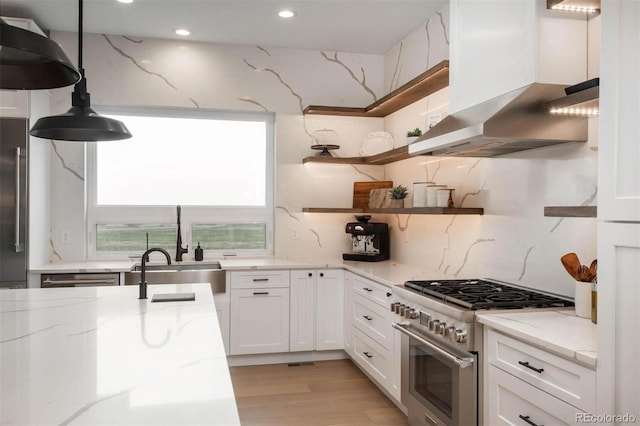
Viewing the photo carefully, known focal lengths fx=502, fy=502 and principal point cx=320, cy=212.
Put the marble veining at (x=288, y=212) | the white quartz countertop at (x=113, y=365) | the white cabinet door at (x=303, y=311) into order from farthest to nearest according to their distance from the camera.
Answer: the marble veining at (x=288, y=212) < the white cabinet door at (x=303, y=311) < the white quartz countertop at (x=113, y=365)

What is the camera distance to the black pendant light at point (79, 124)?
2.29 metres

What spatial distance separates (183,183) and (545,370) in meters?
3.63

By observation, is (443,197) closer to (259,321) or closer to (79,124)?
(259,321)

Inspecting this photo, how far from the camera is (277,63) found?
4.71 m

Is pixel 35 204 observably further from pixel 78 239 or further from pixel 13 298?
pixel 13 298

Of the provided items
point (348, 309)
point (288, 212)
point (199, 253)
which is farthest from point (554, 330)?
point (199, 253)

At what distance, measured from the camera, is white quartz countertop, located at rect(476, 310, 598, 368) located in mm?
1691

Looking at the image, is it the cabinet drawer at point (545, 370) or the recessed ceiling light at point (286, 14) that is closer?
the cabinet drawer at point (545, 370)

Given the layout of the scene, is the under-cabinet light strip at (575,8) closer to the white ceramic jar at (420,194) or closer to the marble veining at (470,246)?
the marble veining at (470,246)

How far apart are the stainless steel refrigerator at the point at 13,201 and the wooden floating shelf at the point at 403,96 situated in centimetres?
236

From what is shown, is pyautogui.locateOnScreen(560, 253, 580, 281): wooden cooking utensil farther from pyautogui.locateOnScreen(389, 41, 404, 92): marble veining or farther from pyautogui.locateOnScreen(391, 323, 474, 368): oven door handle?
pyautogui.locateOnScreen(389, 41, 404, 92): marble veining

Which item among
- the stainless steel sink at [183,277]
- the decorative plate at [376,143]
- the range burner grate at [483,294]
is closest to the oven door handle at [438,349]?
the range burner grate at [483,294]

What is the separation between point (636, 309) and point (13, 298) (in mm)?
2699

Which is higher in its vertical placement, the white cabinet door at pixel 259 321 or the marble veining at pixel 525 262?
the marble veining at pixel 525 262
